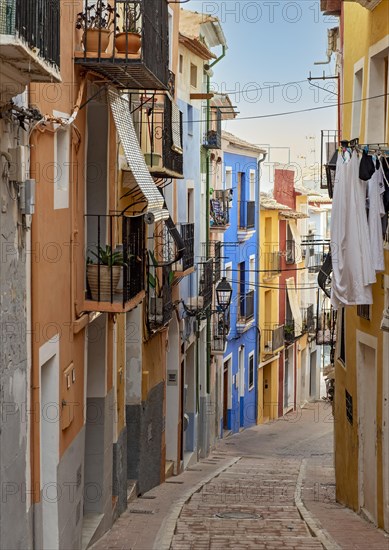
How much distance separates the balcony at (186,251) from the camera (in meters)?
22.9

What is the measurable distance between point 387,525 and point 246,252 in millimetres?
27335

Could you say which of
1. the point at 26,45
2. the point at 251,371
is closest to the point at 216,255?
the point at 251,371

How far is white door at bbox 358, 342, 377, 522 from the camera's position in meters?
16.0

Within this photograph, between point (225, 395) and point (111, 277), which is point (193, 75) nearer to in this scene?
point (225, 395)

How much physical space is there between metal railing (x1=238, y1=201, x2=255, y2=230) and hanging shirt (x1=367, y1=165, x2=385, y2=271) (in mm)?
25280

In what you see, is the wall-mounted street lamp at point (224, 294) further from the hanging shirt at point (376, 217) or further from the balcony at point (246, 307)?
the hanging shirt at point (376, 217)

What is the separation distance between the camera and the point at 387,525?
1394 cm

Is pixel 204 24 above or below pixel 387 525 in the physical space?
above

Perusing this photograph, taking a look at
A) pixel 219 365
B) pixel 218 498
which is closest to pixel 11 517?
pixel 218 498

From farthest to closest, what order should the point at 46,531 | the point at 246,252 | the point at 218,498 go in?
the point at 246,252
the point at 218,498
the point at 46,531

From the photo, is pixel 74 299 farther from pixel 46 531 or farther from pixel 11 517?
pixel 11 517

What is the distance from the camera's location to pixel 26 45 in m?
7.15

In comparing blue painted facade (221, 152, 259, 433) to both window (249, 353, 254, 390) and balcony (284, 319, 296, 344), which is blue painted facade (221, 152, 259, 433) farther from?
balcony (284, 319, 296, 344)

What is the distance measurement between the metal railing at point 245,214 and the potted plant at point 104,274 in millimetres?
26337
